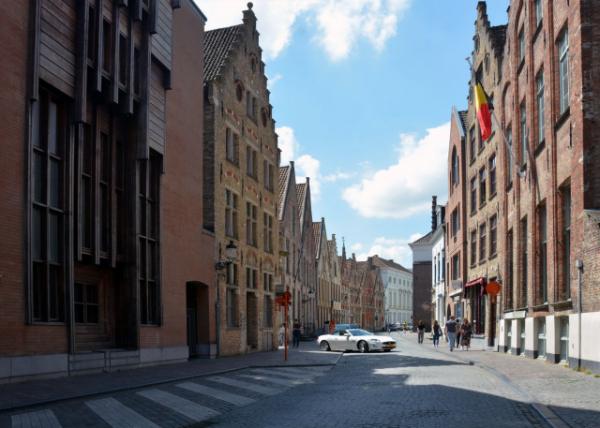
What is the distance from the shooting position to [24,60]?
1630cm

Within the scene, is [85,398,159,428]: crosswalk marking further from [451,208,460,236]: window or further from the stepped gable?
[451,208,460,236]: window

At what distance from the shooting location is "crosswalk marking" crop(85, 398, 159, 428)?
10.3 meters

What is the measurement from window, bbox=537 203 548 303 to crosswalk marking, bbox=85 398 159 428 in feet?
52.8

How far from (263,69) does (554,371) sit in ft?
78.1

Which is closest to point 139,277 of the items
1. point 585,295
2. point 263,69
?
point 585,295

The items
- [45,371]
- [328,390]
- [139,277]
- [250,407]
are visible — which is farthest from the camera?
[139,277]

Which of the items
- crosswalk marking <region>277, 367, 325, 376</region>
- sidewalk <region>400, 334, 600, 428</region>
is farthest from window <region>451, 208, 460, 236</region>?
crosswalk marking <region>277, 367, 325, 376</region>

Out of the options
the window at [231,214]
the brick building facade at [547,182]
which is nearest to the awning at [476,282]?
the brick building facade at [547,182]

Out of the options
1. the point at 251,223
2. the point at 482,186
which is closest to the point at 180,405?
the point at 251,223

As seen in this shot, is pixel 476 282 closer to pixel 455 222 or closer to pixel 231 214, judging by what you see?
pixel 455 222

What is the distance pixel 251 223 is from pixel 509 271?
12.1 meters

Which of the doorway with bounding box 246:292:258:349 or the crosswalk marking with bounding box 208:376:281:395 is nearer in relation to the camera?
the crosswalk marking with bounding box 208:376:281:395

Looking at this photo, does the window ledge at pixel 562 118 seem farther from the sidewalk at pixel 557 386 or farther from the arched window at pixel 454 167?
the arched window at pixel 454 167

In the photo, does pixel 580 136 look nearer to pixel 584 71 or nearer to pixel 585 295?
pixel 584 71
